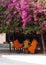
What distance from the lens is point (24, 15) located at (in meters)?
21.5

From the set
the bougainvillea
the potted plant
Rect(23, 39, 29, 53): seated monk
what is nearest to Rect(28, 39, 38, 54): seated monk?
Rect(23, 39, 29, 53): seated monk

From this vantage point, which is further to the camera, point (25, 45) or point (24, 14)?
point (25, 45)

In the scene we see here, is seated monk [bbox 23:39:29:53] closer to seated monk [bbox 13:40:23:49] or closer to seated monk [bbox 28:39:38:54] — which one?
seated monk [bbox 28:39:38:54]

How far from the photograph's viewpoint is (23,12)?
21594 mm

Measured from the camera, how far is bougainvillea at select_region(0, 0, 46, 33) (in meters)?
21.7

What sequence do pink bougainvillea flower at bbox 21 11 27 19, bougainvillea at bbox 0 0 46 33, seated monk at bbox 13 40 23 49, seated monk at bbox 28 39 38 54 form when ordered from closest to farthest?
pink bougainvillea flower at bbox 21 11 27 19 → bougainvillea at bbox 0 0 46 33 → seated monk at bbox 28 39 38 54 → seated monk at bbox 13 40 23 49

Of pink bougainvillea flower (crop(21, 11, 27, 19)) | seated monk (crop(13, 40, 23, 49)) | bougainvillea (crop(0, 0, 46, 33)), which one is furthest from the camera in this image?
seated monk (crop(13, 40, 23, 49))

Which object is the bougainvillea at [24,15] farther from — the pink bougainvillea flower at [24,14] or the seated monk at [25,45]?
the seated monk at [25,45]

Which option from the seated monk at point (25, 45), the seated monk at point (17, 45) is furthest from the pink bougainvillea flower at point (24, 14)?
the seated monk at point (17, 45)

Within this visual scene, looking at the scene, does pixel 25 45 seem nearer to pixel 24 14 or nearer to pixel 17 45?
pixel 17 45

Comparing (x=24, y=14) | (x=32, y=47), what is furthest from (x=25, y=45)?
(x=24, y=14)

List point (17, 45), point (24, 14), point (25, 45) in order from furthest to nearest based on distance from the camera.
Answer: point (17, 45)
point (25, 45)
point (24, 14)

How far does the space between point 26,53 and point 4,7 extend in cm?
356

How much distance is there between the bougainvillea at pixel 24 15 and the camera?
21672mm
